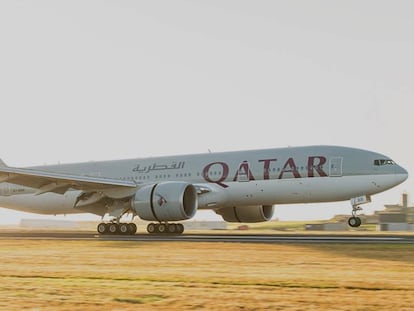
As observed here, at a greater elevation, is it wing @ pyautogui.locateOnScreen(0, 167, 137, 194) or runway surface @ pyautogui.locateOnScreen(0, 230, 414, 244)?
wing @ pyautogui.locateOnScreen(0, 167, 137, 194)

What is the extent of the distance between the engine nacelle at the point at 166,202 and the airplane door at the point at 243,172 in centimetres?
257

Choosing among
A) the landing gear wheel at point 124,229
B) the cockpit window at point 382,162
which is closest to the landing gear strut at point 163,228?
the landing gear wheel at point 124,229

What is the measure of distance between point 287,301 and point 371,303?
43.5 inches

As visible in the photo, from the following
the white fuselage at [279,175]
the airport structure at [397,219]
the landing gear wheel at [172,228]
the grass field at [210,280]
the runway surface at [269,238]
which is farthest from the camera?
the airport structure at [397,219]

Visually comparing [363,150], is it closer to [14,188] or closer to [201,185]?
[201,185]

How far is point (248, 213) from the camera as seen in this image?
3794 cm

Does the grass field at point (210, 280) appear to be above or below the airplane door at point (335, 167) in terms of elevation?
below

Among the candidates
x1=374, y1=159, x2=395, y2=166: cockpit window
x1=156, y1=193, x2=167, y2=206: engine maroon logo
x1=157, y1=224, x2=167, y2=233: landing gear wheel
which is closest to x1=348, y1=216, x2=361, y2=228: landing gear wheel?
x1=374, y1=159, x2=395, y2=166: cockpit window

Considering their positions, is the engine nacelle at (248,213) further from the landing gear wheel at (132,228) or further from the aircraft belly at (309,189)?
the landing gear wheel at (132,228)

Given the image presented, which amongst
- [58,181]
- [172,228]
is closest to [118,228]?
[172,228]

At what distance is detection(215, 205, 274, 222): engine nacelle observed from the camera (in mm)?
37625

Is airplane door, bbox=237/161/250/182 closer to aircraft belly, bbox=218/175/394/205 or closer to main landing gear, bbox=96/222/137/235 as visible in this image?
aircraft belly, bbox=218/175/394/205

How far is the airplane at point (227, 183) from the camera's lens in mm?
32562

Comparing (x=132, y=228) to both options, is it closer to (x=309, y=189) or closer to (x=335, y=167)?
(x=309, y=189)
